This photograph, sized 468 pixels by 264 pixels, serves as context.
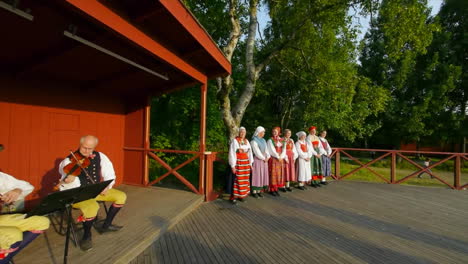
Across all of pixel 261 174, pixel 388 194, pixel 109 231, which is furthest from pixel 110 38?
pixel 388 194

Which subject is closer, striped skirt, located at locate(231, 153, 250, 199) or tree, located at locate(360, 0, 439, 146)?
striped skirt, located at locate(231, 153, 250, 199)

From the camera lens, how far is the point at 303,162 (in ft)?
18.0

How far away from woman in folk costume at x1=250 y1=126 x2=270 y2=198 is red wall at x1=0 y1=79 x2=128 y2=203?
326cm

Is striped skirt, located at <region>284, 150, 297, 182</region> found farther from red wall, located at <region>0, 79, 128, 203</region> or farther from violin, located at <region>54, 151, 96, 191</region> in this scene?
red wall, located at <region>0, 79, 128, 203</region>

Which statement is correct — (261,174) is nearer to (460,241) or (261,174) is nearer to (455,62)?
(460,241)

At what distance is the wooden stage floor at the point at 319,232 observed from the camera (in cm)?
245

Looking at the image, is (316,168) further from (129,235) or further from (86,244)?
(86,244)

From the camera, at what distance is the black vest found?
249 cm

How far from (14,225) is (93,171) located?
0.84 metres

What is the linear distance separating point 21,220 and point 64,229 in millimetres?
1191

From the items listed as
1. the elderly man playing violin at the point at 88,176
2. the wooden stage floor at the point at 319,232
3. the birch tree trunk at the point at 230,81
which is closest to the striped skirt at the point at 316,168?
the wooden stage floor at the point at 319,232

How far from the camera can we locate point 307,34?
748 cm

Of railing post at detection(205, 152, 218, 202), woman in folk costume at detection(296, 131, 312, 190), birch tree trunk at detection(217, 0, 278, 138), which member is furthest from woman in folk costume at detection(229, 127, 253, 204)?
birch tree trunk at detection(217, 0, 278, 138)

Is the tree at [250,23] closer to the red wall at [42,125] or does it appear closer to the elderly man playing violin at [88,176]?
the red wall at [42,125]
